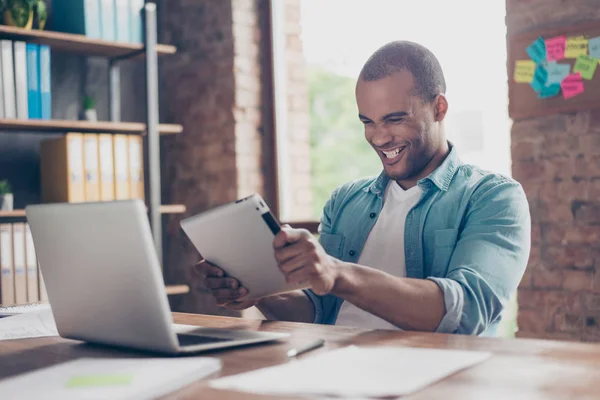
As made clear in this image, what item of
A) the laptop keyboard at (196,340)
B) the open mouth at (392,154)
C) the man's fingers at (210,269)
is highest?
the open mouth at (392,154)

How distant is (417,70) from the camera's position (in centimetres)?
179

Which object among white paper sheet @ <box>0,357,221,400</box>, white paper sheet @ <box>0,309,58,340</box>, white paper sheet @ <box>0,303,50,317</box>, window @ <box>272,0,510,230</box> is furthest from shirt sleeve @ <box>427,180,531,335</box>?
window @ <box>272,0,510,230</box>

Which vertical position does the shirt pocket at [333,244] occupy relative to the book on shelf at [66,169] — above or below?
below

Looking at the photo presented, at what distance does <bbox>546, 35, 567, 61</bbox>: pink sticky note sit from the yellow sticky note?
67mm

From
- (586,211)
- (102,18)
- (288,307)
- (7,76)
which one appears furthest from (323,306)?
(102,18)

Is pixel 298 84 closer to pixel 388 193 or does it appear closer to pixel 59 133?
pixel 59 133

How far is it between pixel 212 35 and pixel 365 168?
97 cm

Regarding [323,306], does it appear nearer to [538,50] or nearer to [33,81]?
[538,50]

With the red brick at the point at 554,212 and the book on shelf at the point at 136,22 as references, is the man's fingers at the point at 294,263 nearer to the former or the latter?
the red brick at the point at 554,212

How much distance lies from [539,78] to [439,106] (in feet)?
2.78

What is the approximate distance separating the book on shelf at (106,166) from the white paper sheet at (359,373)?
2.29 meters

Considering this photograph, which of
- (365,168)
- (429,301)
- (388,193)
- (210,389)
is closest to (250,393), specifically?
(210,389)

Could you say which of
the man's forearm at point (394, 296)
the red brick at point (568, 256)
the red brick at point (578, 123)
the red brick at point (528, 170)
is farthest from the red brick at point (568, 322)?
the man's forearm at point (394, 296)

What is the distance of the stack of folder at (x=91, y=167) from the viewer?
3.12 meters
